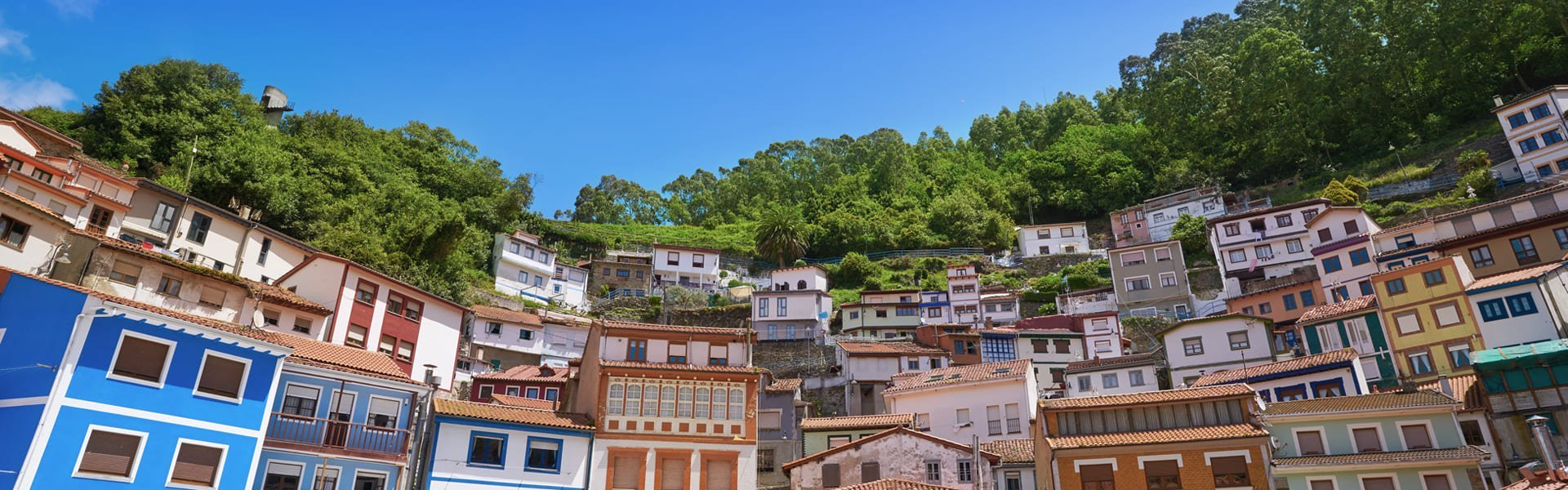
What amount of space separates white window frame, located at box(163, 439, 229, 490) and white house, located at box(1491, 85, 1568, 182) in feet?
244

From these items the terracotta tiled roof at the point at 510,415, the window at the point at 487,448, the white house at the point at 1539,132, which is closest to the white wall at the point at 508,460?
the window at the point at 487,448

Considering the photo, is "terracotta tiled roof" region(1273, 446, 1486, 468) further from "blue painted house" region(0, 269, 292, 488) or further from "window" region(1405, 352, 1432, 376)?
"blue painted house" region(0, 269, 292, 488)

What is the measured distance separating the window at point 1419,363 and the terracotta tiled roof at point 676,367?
28685mm

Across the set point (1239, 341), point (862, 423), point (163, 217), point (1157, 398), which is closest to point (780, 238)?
point (1239, 341)

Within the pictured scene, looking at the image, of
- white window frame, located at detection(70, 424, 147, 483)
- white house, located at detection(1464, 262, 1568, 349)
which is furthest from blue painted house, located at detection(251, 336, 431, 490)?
white house, located at detection(1464, 262, 1568, 349)

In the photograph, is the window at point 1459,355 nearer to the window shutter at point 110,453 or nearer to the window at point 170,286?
the window shutter at point 110,453

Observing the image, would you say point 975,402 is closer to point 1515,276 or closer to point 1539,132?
point 1515,276

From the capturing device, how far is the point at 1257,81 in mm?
87625

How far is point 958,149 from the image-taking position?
126 m

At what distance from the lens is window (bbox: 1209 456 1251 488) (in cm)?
2973

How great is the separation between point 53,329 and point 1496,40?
95.7 meters

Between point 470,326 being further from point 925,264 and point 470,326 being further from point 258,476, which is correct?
point 925,264

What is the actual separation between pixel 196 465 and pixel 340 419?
421cm

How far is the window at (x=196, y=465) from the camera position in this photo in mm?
21219
